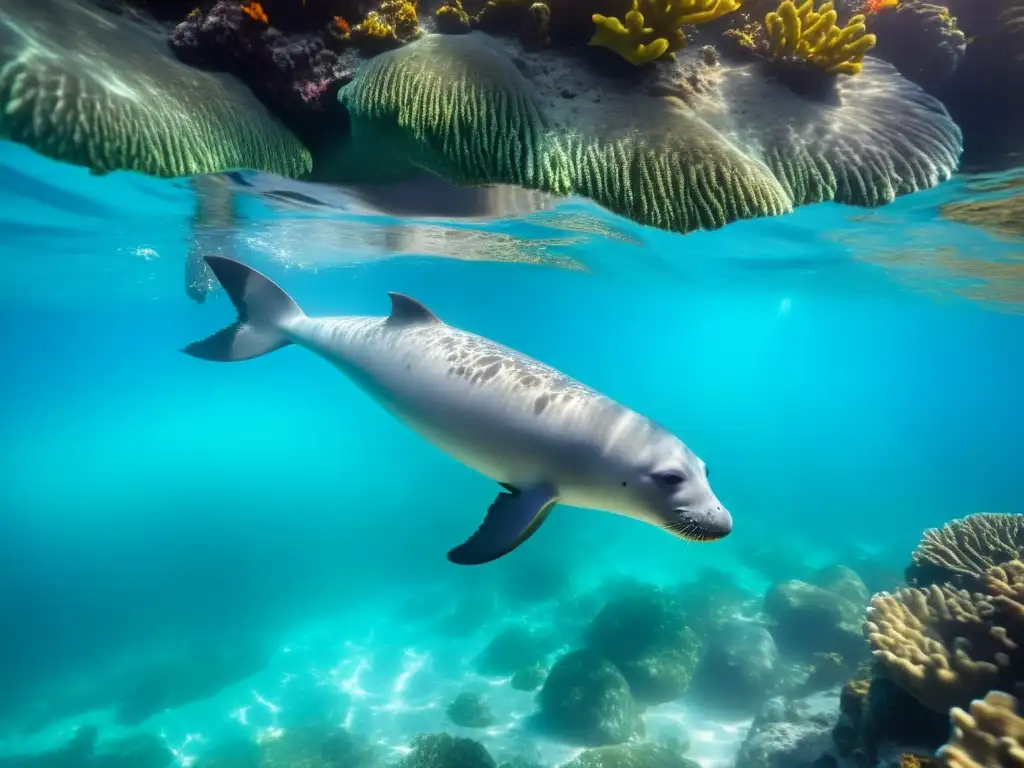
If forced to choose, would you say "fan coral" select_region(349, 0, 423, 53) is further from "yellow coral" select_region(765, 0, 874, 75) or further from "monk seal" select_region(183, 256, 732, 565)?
"yellow coral" select_region(765, 0, 874, 75)

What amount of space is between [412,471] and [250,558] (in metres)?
12.7

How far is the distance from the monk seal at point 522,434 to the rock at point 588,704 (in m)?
9.63

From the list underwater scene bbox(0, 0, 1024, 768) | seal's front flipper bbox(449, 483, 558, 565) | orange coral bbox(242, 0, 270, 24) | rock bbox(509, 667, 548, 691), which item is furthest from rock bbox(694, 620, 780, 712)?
orange coral bbox(242, 0, 270, 24)

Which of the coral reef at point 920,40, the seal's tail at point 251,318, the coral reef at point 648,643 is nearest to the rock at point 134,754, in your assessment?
the coral reef at point 648,643

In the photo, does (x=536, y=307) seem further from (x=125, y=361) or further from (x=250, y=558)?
(x=125, y=361)

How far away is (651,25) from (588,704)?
38.6 feet

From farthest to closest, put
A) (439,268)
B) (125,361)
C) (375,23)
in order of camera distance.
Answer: (125,361)
(439,268)
(375,23)

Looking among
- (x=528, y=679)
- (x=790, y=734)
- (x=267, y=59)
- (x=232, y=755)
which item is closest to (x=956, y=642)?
(x=790, y=734)

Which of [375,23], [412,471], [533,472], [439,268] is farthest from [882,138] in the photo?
[412,471]

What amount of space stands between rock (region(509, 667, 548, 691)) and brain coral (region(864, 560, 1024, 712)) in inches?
370

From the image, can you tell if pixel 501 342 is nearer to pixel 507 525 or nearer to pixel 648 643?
pixel 648 643

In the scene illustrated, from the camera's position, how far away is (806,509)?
33312 mm

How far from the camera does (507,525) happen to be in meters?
3.13

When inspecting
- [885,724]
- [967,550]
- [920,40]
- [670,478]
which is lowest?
[885,724]
